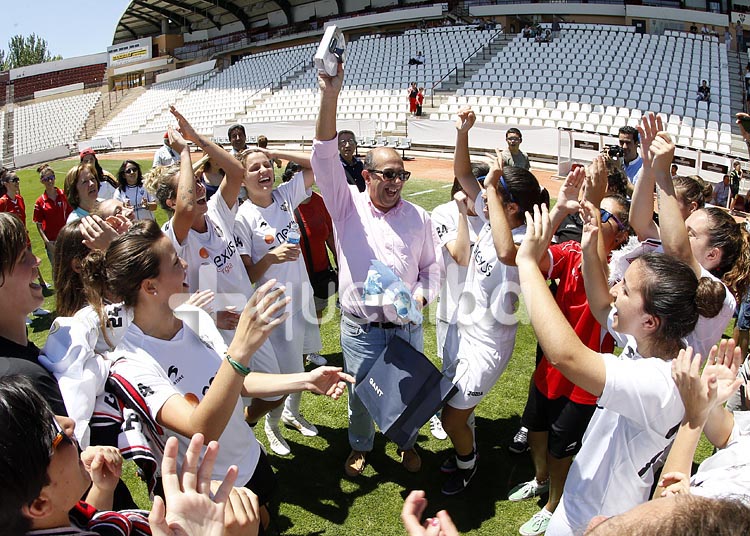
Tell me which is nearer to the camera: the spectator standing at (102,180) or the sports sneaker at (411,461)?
the sports sneaker at (411,461)

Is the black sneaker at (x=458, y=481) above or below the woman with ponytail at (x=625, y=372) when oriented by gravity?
below

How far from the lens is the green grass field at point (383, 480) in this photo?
3406 mm

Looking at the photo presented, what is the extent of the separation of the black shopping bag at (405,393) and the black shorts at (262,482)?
0.81 m

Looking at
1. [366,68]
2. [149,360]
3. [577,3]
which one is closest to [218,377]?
[149,360]

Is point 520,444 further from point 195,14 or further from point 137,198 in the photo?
point 195,14

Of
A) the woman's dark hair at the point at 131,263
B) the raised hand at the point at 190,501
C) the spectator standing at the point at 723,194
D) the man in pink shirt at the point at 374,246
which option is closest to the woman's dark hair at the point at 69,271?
the woman's dark hair at the point at 131,263

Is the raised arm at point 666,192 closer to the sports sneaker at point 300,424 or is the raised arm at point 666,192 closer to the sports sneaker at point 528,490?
the sports sneaker at point 528,490

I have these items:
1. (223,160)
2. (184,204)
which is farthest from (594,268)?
(223,160)

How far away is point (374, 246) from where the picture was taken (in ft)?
11.5

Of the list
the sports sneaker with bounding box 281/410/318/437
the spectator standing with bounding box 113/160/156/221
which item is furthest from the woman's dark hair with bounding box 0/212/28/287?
the spectator standing with bounding box 113/160/156/221

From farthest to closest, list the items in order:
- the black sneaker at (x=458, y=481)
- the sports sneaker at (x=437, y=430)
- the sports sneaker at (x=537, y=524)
→ the sports sneaker at (x=437, y=430), the black sneaker at (x=458, y=481), the sports sneaker at (x=537, y=524)

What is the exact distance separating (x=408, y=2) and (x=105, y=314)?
4107 centimetres

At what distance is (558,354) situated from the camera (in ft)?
6.14

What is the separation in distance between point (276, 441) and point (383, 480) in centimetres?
90
